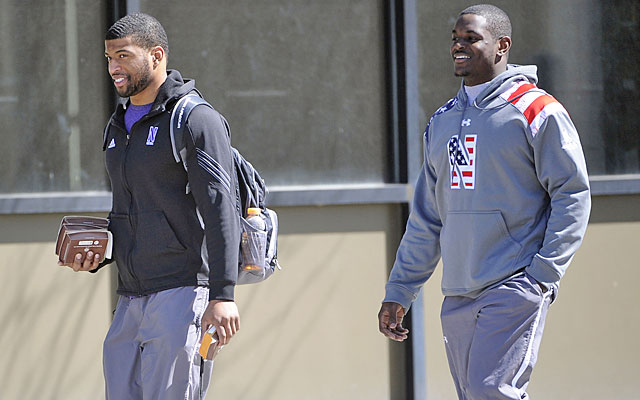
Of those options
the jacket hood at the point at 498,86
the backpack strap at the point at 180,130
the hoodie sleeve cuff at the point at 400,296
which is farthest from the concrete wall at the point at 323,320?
the backpack strap at the point at 180,130

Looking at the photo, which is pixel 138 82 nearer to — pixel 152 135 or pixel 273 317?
pixel 152 135

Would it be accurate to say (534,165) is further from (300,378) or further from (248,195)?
(300,378)

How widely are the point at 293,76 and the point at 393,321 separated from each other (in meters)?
2.72

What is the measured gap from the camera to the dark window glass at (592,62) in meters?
7.00

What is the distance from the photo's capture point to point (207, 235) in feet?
12.5

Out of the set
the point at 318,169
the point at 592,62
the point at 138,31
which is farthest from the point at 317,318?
the point at 138,31

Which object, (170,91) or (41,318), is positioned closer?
(170,91)

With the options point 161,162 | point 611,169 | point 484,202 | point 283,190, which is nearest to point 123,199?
point 161,162

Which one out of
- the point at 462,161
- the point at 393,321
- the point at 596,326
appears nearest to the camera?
the point at 462,161

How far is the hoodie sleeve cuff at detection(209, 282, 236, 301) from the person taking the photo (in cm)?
376

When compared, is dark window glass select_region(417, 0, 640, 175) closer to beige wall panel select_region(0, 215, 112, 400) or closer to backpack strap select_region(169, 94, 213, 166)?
beige wall panel select_region(0, 215, 112, 400)

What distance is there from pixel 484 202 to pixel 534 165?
245mm

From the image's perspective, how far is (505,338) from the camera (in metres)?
3.99

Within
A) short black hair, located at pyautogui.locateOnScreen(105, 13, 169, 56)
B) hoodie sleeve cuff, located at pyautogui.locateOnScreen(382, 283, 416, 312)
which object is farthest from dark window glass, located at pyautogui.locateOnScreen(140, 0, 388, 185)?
short black hair, located at pyautogui.locateOnScreen(105, 13, 169, 56)
